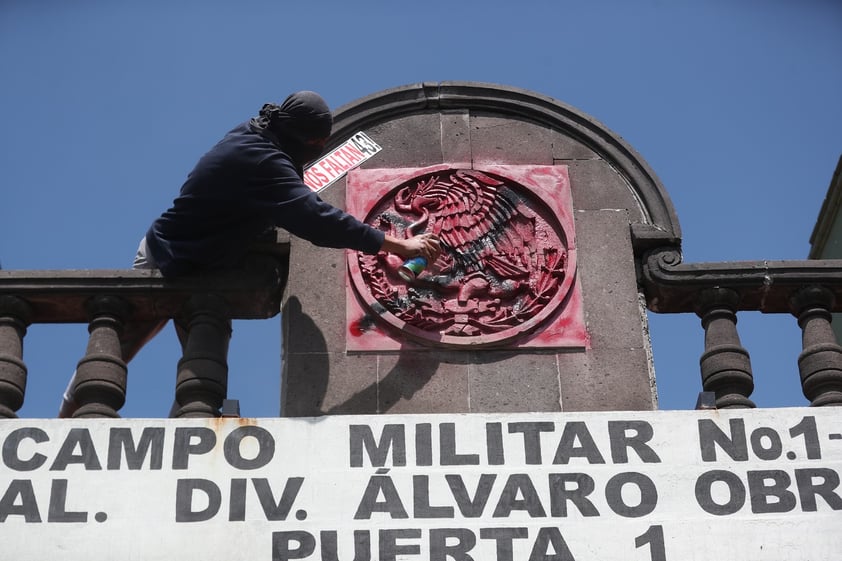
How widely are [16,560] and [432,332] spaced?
337 centimetres

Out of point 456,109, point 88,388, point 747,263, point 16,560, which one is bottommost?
point 16,560

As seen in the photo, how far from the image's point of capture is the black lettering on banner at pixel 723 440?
1176 centimetres

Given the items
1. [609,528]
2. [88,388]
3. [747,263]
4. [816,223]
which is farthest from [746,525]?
[816,223]

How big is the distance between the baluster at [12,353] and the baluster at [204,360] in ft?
3.52

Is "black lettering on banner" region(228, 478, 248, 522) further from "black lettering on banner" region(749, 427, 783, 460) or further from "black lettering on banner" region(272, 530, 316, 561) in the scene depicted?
"black lettering on banner" region(749, 427, 783, 460)

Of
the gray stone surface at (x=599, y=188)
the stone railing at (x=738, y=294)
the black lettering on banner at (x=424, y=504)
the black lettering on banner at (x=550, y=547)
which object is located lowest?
the black lettering on banner at (x=550, y=547)

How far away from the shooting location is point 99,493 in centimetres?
1148

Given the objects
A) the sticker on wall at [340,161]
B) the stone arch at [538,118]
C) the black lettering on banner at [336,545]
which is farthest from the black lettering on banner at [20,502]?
the stone arch at [538,118]

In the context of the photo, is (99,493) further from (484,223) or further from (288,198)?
(484,223)

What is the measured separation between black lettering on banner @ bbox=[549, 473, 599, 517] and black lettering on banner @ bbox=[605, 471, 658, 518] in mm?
118

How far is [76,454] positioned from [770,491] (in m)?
4.45

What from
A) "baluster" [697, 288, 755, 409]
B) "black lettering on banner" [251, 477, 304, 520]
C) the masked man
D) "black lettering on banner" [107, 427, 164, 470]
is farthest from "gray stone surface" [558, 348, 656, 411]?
"black lettering on banner" [107, 427, 164, 470]

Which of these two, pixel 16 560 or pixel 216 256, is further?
pixel 216 256

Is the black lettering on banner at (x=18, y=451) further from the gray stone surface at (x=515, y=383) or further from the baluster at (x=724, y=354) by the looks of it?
the baluster at (x=724, y=354)
